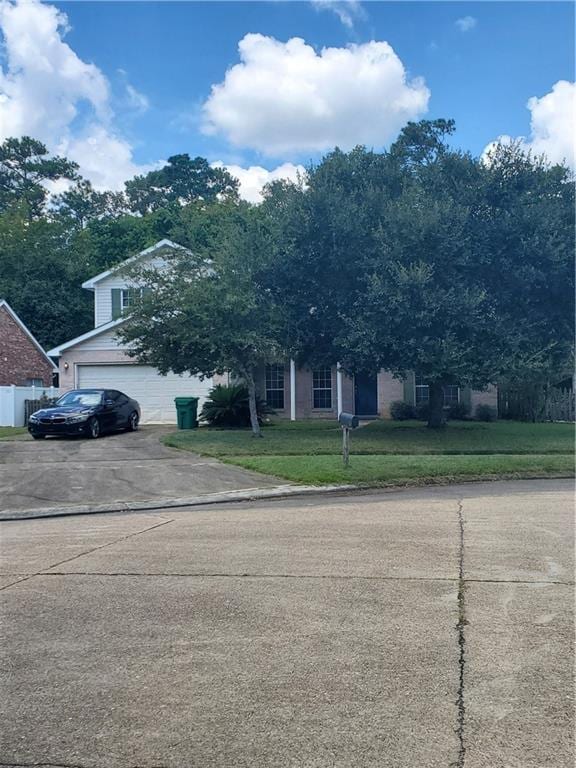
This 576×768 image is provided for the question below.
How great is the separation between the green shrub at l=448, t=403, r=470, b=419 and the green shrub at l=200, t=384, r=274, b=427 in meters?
7.81

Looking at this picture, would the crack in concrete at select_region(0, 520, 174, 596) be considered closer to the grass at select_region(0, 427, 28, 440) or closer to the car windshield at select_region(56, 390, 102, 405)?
the car windshield at select_region(56, 390, 102, 405)

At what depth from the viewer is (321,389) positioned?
2736cm

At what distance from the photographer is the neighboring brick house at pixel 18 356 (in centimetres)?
2959

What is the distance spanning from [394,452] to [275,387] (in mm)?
12386

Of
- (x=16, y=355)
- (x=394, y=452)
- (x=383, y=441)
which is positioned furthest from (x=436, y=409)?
(x=16, y=355)

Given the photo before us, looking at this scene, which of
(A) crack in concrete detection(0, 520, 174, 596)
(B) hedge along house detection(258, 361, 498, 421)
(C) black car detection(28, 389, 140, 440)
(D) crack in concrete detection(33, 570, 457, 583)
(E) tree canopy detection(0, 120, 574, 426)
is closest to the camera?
(D) crack in concrete detection(33, 570, 457, 583)

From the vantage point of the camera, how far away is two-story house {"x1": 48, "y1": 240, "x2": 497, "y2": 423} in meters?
26.1

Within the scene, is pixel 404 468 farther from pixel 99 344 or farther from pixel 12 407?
pixel 99 344

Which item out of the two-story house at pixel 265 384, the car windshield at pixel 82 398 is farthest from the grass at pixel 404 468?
the two-story house at pixel 265 384

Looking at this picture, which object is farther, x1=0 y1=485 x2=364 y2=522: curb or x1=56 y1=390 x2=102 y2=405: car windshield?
x1=56 y1=390 x2=102 y2=405: car windshield

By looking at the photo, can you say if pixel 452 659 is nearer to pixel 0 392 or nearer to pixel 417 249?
pixel 417 249

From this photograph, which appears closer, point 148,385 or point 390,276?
point 390,276

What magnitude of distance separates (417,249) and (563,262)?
3988 mm

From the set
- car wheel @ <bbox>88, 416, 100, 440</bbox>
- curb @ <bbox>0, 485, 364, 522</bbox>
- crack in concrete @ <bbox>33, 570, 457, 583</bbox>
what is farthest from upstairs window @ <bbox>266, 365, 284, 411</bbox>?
crack in concrete @ <bbox>33, 570, 457, 583</bbox>
